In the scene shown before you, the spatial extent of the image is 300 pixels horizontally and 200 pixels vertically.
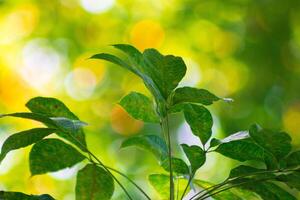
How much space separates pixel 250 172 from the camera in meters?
0.68

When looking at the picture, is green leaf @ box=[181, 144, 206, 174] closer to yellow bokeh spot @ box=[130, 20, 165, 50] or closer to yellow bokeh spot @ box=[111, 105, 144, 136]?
yellow bokeh spot @ box=[111, 105, 144, 136]

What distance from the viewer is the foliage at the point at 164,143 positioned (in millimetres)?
629

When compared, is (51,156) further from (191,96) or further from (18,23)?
(18,23)

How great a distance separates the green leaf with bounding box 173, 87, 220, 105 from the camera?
622 millimetres

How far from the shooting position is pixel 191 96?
2.05ft

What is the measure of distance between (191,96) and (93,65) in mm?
2676

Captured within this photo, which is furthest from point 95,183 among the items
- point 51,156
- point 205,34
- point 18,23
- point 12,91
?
point 205,34

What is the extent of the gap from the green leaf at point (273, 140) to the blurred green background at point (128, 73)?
1.96m

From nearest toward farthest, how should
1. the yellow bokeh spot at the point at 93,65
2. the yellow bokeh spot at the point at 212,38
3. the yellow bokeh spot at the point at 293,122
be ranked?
the yellow bokeh spot at the point at 293,122 → the yellow bokeh spot at the point at 93,65 → the yellow bokeh spot at the point at 212,38

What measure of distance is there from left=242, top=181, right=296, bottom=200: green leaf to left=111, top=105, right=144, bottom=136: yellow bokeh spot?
2.03m

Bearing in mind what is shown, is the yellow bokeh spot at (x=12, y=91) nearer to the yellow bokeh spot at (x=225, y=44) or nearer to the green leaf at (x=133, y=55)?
the yellow bokeh spot at (x=225, y=44)

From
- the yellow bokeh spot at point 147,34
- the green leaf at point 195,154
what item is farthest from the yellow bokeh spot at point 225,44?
the green leaf at point 195,154

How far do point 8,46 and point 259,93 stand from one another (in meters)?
1.37

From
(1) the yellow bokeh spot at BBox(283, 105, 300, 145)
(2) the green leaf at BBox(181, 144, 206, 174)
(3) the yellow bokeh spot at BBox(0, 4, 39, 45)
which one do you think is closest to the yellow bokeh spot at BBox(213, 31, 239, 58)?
(1) the yellow bokeh spot at BBox(283, 105, 300, 145)
